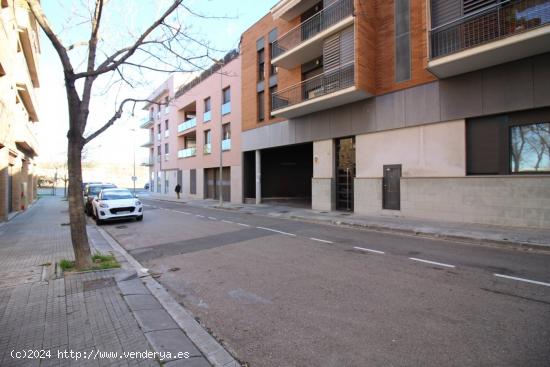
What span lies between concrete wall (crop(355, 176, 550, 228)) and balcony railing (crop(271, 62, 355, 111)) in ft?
16.0

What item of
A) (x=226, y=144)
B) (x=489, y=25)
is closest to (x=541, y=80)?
(x=489, y=25)

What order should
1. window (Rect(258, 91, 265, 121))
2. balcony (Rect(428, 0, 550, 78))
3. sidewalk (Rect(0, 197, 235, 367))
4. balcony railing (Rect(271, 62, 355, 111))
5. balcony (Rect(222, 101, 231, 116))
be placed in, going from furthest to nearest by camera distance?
balcony (Rect(222, 101, 231, 116)), window (Rect(258, 91, 265, 121)), balcony railing (Rect(271, 62, 355, 111)), balcony (Rect(428, 0, 550, 78)), sidewalk (Rect(0, 197, 235, 367))

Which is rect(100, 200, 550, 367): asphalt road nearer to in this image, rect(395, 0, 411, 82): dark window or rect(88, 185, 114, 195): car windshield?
rect(395, 0, 411, 82): dark window

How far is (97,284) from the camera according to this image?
200 inches

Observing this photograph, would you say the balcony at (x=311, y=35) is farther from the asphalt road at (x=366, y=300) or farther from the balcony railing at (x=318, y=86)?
the asphalt road at (x=366, y=300)

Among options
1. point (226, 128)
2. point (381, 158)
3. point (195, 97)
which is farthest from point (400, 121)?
point (195, 97)

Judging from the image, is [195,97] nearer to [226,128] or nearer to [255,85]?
[226,128]

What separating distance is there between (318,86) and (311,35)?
106 inches

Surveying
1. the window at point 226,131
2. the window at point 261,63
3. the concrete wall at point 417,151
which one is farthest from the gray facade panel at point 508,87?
the window at point 226,131

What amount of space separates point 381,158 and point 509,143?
15.9 ft

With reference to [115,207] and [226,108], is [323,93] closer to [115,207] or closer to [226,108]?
[115,207]

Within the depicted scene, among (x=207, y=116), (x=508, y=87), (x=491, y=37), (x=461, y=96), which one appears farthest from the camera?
(x=207, y=116)

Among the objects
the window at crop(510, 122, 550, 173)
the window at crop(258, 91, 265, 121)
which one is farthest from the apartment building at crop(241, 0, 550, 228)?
the window at crop(258, 91, 265, 121)

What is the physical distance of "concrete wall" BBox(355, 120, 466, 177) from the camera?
1175 cm
